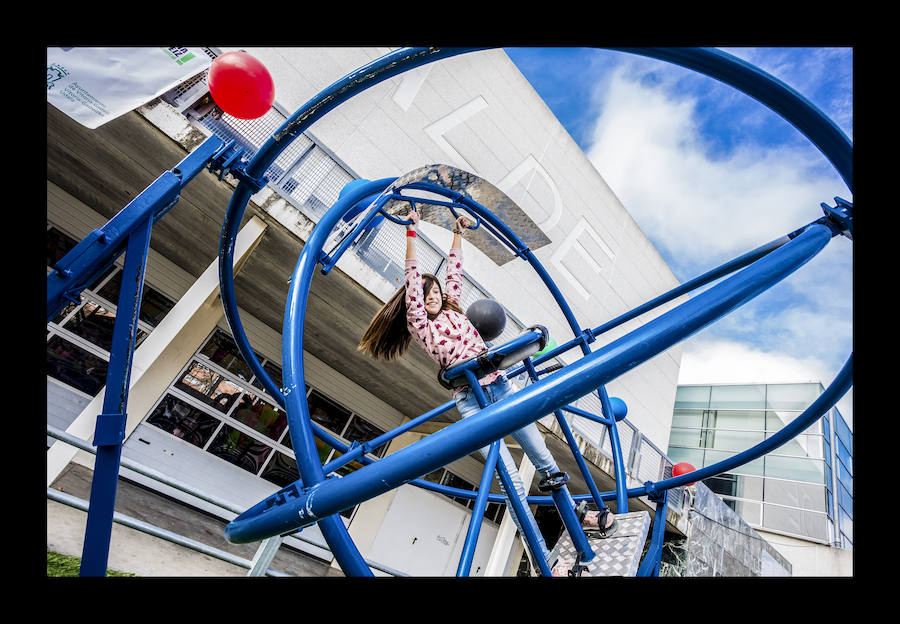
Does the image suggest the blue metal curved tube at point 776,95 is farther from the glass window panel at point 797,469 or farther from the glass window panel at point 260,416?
the glass window panel at point 797,469

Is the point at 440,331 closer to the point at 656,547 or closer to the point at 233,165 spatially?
the point at 233,165

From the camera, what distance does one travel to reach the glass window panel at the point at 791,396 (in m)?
18.6

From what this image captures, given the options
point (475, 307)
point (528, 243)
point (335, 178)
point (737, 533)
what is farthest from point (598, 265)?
point (475, 307)

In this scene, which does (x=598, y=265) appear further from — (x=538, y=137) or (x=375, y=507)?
(x=375, y=507)

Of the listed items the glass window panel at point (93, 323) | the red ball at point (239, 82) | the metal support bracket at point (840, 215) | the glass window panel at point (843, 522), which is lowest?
the glass window panel at point (93, 323)

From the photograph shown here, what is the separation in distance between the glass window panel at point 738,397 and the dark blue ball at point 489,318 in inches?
869

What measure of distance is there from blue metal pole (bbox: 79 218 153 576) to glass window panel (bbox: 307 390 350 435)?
6689mm

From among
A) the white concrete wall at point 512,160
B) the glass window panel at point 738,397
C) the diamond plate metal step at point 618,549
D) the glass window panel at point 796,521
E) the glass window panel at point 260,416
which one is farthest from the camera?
the glass window panel at point 738,397

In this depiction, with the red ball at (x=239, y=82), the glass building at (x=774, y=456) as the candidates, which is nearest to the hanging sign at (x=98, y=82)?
the red ball at (x=239, y=82)

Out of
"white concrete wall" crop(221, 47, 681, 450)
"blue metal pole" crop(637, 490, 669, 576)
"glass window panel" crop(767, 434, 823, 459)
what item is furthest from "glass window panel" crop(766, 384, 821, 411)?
"blue metal pole" crop(637, 490, 669, 576)

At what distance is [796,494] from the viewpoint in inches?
603

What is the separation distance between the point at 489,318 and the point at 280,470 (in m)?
7.29

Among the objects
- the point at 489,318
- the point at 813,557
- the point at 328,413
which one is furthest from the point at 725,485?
the point at 489,318
